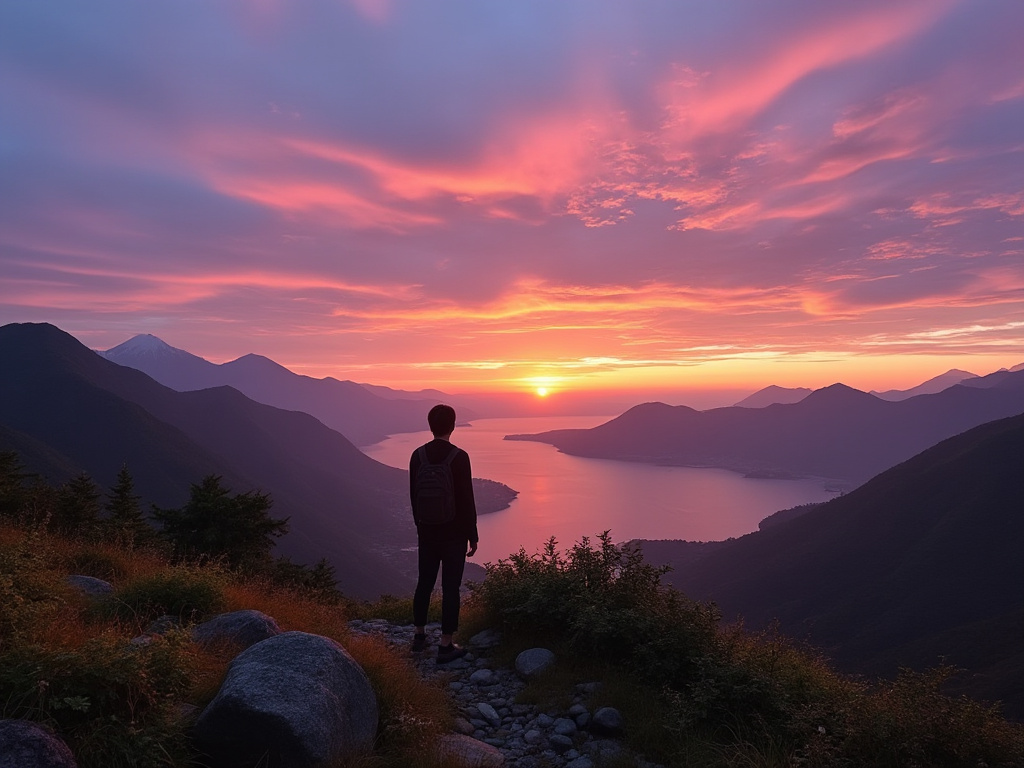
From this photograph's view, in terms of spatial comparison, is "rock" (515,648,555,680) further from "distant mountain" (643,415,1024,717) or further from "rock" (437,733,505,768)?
"distant mountain" (643,415,1024,717)

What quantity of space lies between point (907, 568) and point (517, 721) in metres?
128

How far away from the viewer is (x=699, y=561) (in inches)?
4754

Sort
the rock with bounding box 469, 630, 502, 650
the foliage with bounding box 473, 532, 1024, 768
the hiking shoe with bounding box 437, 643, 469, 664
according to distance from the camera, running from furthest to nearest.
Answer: the rock with bounding box 469, 630, 502, 650 → the hiking shoe with bounding box 437, 643, 469, 664 → the foliage with bounding box 473, 532, 1024, 768

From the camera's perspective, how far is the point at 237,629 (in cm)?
594

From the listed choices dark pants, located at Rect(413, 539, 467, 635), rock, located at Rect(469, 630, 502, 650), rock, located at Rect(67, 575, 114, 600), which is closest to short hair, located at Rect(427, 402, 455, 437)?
dark pants, located at Rect(413, 539, 467, 635)

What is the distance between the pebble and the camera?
5137mm

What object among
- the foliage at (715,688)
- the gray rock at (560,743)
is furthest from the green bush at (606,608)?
the gray rock at (560,743)

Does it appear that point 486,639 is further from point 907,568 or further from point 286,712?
point 907,568

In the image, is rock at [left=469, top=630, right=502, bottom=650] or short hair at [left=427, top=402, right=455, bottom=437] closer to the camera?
short hair at [left=427, top=402, right=455, bottom=437]

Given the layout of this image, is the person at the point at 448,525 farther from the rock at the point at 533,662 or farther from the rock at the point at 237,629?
the rock at the point at 237,629

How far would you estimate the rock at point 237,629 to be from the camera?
5795 millimetres

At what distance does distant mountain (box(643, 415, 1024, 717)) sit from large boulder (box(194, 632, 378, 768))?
240 ft

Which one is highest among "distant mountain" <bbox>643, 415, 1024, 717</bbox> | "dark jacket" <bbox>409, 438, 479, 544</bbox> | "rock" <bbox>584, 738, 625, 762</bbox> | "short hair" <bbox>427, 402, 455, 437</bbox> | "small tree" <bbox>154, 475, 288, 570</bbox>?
"short hair" <bbox>427, 402, 455, 437</bbox>

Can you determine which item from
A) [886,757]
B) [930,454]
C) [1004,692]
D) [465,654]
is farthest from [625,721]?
[930,454]
